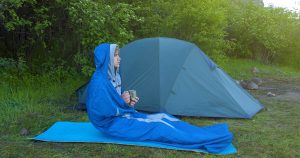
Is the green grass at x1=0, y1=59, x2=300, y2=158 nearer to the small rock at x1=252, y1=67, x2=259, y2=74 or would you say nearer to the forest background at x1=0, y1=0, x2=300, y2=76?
the forest background at x1=0, y1=0, x2=300, y2=76

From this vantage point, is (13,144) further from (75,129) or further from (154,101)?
(154,101)

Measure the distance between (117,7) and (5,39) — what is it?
257 centimetres

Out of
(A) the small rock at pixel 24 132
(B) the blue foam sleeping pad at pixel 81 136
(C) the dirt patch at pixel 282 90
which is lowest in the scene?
(C) the dirt patch at pixel 282 90

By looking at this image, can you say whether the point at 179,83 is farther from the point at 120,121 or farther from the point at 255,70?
the point at 255,70

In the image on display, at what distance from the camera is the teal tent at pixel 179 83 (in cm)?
652

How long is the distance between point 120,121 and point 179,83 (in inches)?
69.0

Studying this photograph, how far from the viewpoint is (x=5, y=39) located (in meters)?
9.09

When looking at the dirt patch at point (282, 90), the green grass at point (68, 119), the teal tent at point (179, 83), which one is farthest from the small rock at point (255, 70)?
the teal tent at point (179, 83)

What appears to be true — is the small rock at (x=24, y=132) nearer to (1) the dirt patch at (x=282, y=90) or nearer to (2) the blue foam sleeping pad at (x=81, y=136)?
(2) the blue foam sleeping pad at (x=81, y=136)

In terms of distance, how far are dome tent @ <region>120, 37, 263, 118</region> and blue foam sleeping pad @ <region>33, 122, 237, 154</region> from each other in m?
1.26

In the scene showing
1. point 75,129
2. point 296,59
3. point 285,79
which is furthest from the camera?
point 296,59

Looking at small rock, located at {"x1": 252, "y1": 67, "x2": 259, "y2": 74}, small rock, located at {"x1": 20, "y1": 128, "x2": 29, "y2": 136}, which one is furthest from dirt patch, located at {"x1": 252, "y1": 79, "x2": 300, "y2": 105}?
small rock, located at {"x1": 20, "y1": 128, "x2": 29, "y2": 136}

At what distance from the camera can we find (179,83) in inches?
261

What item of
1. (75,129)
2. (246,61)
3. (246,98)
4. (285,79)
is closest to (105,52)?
(75,129)
